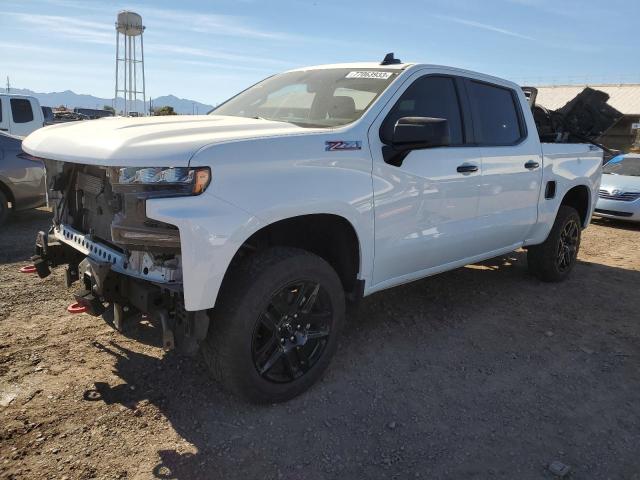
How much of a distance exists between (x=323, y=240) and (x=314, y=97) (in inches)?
43.9

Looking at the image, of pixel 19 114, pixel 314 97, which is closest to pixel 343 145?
pixel 314 97

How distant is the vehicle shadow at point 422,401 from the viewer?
103 inches

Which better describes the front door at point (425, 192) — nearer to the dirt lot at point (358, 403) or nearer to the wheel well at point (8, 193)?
the dirt lot at point (358, 403)

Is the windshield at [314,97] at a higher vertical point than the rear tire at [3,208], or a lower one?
higher

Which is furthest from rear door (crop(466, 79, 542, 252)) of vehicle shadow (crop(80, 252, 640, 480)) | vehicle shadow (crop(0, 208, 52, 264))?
vehicle shadow (crop(0, 208, 52, 264))

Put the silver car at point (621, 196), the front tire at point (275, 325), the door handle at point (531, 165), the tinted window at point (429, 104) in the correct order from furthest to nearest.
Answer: the silver car at point (621, 196) → the door handle at point (531, 165) → the tinted window at point (429, 104) → the front tire at point (275, 325)

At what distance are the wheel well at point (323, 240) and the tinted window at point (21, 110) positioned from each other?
11.7 metres

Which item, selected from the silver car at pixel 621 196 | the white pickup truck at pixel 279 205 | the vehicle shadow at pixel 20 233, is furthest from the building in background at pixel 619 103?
the white pickup truck at pixel 279 205

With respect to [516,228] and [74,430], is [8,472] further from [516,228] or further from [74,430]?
[516,228]

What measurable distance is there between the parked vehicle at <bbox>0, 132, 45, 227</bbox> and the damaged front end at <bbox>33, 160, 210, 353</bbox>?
4.58 metres

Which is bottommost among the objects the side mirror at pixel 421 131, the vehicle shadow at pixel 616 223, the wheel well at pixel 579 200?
the vehicle shadow at pixel 616 223

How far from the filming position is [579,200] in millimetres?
5953

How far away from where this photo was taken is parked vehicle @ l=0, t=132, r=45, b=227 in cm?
696

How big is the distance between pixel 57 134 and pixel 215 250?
1.35 meters
